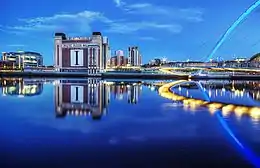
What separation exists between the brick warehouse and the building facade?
38.1 ft

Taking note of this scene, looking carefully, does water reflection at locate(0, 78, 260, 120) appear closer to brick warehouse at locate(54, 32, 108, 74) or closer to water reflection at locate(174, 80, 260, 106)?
water reflection at locate(174, 80, 260, 106)

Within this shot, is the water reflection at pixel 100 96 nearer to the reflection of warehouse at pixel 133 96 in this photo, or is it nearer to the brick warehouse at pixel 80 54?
the reflection of warehouse at pixel 133 96

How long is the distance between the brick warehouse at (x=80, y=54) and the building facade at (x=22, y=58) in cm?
1160

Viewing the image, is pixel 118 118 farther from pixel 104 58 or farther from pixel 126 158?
pixel 104 58

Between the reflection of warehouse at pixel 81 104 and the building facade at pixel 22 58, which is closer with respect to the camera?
the reflection of warehouse at pixel 81 104

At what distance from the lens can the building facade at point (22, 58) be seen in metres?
128

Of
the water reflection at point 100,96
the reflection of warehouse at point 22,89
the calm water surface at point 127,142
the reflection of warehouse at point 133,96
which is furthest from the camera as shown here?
the reflection of warehouse at point 22,89

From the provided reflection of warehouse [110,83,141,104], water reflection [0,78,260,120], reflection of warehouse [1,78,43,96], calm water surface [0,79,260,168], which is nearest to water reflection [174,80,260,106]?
water reflection [0,78,260,120]

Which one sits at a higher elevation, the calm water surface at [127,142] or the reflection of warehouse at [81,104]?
the reflection of warehouse at [81,104]

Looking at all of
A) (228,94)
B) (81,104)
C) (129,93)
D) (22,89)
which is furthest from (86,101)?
(22,89)

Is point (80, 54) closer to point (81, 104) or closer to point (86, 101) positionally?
point (86, 101)

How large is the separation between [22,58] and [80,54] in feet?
68.2

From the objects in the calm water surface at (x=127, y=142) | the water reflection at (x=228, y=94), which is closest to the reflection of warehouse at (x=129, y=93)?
the water reflection at (x=228, y=94)

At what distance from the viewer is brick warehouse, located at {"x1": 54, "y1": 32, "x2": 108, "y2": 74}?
405 feet
